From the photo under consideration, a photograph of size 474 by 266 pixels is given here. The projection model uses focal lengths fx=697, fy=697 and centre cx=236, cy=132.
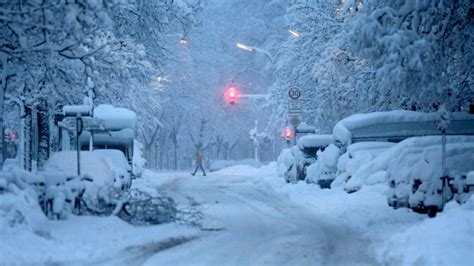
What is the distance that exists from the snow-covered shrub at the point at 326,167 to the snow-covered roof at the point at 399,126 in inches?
21.8

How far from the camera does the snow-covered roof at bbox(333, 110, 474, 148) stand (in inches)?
853

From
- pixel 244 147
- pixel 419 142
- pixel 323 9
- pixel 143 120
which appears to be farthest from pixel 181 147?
pixel 419 142

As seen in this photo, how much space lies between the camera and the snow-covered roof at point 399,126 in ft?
71.1

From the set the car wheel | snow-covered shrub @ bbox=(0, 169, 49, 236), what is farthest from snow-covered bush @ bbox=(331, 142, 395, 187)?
snow-covered shrub @ bbox=(0, 169, 49, 236)

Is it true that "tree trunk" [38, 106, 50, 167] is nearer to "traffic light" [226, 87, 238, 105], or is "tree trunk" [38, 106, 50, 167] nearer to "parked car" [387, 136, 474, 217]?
"parked car" [387, 136, 474, 217]

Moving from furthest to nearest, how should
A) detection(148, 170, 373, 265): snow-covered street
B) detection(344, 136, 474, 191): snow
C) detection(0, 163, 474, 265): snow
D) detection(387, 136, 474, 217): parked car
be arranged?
detection(344, 136, 474, 191): snow < detection(387, 136, 474, 217): parked car < detection(148, 170, 373, 265): snow-covered street < detection(0, 163, 474, 265): snow

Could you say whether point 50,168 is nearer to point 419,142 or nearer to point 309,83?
point 419,142

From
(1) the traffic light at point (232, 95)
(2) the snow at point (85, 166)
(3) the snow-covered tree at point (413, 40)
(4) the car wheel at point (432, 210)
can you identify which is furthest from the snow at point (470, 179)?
(1) the traffic light at point (232, 95)

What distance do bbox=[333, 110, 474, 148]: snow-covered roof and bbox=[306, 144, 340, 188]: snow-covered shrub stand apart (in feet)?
1.81

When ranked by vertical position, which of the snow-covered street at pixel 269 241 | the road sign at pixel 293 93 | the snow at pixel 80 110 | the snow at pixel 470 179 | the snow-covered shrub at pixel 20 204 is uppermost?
the road sign at pixel 293 93

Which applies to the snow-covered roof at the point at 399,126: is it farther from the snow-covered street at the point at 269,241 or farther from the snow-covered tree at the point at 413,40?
the snow-covered tree at the point at 413,40

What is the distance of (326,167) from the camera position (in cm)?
2352

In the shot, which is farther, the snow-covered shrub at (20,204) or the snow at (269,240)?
the snow-covered shrub at (20,204)

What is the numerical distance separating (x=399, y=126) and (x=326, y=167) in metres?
2.88
